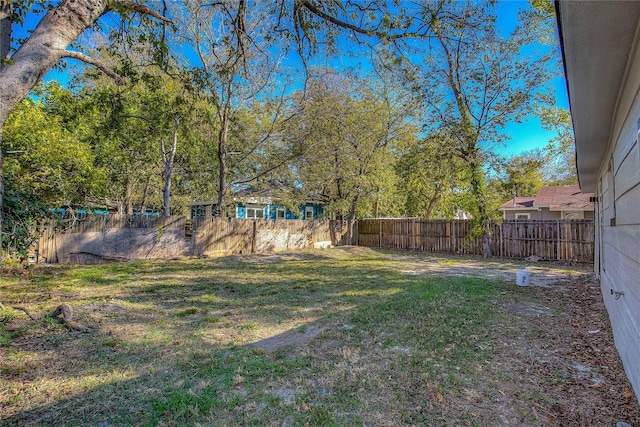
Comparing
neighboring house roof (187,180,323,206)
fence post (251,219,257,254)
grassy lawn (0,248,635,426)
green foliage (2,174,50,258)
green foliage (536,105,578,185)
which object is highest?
green foliage (536,105,578,185)

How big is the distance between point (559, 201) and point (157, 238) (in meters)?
20.3

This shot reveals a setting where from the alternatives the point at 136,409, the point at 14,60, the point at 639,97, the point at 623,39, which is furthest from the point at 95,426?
the point at 639,97

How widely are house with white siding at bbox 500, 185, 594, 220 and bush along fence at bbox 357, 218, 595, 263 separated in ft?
20.6

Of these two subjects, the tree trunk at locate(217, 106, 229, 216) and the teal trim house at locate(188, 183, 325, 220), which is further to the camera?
the teal trim house at locate(188, 183, 325, 220)

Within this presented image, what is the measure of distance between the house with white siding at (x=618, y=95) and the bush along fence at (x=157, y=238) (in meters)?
9.08

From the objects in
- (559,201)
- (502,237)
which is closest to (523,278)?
(502,237)

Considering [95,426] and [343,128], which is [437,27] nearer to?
[95,426]

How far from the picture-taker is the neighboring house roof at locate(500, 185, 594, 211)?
17250 mm

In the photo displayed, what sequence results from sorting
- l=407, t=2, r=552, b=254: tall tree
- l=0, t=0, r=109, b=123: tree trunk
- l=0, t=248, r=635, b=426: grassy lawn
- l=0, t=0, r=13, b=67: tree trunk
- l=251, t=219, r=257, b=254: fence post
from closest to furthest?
l=0, t=248, r=635, b=426: grassy lawn
l=0, t=0, r=109, b=123: tree trunk
l=0, t=0, r=13, b=67: tree trunk
l=407, t=2, r=552, b=254: tall tree
l=251, t=219, r=257, b=254: fence post

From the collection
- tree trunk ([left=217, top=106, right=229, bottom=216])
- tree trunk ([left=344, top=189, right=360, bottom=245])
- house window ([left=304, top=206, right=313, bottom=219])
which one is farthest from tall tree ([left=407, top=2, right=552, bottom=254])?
house window ([left=304, top=206, right=313, bottom=219])

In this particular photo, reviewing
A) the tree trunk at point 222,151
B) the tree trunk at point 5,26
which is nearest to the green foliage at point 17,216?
the tree trunk at point 5,26

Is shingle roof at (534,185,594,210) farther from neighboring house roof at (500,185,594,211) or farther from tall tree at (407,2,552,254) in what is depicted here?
tall tree at (407,2,552,254)

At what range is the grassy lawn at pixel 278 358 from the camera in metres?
2.17

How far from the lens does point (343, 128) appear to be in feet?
46.2
